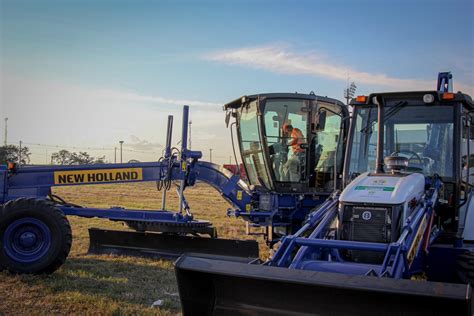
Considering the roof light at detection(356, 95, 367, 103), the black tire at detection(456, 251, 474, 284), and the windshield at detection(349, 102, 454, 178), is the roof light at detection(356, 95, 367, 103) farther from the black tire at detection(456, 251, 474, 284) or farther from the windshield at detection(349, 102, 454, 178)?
the black tire at detection(456, 251, 474, 284)

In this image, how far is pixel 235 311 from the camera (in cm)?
448

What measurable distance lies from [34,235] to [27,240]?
0.11 metres

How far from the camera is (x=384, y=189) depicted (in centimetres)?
524

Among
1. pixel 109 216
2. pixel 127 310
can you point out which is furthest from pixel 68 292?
pixel 109 216

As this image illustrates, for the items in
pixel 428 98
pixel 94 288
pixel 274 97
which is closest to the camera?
pixel 428 98

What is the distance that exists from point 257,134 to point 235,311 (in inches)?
211

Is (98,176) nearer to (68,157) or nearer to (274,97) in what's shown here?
(274,97)

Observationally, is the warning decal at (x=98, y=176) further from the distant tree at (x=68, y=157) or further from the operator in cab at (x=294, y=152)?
the distant tree at (x=68, y=157)

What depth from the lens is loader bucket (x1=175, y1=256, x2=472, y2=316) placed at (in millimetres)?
3627

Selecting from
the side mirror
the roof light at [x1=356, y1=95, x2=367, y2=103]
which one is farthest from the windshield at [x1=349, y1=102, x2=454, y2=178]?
the side mirror

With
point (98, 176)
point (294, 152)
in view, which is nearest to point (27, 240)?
point (98, 176)

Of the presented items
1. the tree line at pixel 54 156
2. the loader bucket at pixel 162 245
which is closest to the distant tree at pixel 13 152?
the tree line at pixel 54 156

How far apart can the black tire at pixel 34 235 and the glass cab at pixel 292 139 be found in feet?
12.2

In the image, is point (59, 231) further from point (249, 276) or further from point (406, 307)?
point (406, 307)
